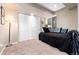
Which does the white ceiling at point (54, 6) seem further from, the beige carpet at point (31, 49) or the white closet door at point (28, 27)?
the beige carpet at point (31, 49)

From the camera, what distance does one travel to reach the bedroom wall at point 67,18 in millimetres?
1896

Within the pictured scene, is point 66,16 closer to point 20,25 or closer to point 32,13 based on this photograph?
point 32,13

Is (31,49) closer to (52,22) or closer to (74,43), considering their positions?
(52,22)

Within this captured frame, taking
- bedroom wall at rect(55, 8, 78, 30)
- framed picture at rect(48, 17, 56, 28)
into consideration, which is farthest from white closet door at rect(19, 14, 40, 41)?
bedroom wall at rect(55, 8, 78, 30)

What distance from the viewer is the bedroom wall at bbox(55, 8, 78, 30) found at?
6.22ft

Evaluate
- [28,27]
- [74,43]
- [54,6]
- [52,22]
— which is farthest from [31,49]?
[54,6]

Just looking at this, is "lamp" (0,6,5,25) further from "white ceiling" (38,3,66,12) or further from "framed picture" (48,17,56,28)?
"framed picture" (48,17,56,28)

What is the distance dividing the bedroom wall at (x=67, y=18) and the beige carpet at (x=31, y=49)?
0.43 m

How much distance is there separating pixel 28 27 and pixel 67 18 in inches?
27.3

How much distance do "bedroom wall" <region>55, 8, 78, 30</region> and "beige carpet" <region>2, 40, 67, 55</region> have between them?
43 cm

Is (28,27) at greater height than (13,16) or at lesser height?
lesser

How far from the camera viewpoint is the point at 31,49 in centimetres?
187

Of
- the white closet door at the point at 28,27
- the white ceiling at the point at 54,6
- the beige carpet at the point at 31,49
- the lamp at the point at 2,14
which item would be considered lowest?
the beige carpet at the point at 31,49

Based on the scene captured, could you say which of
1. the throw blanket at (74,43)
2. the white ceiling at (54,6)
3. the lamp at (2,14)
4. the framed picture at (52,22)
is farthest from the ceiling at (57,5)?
the lamp at (2,14)
